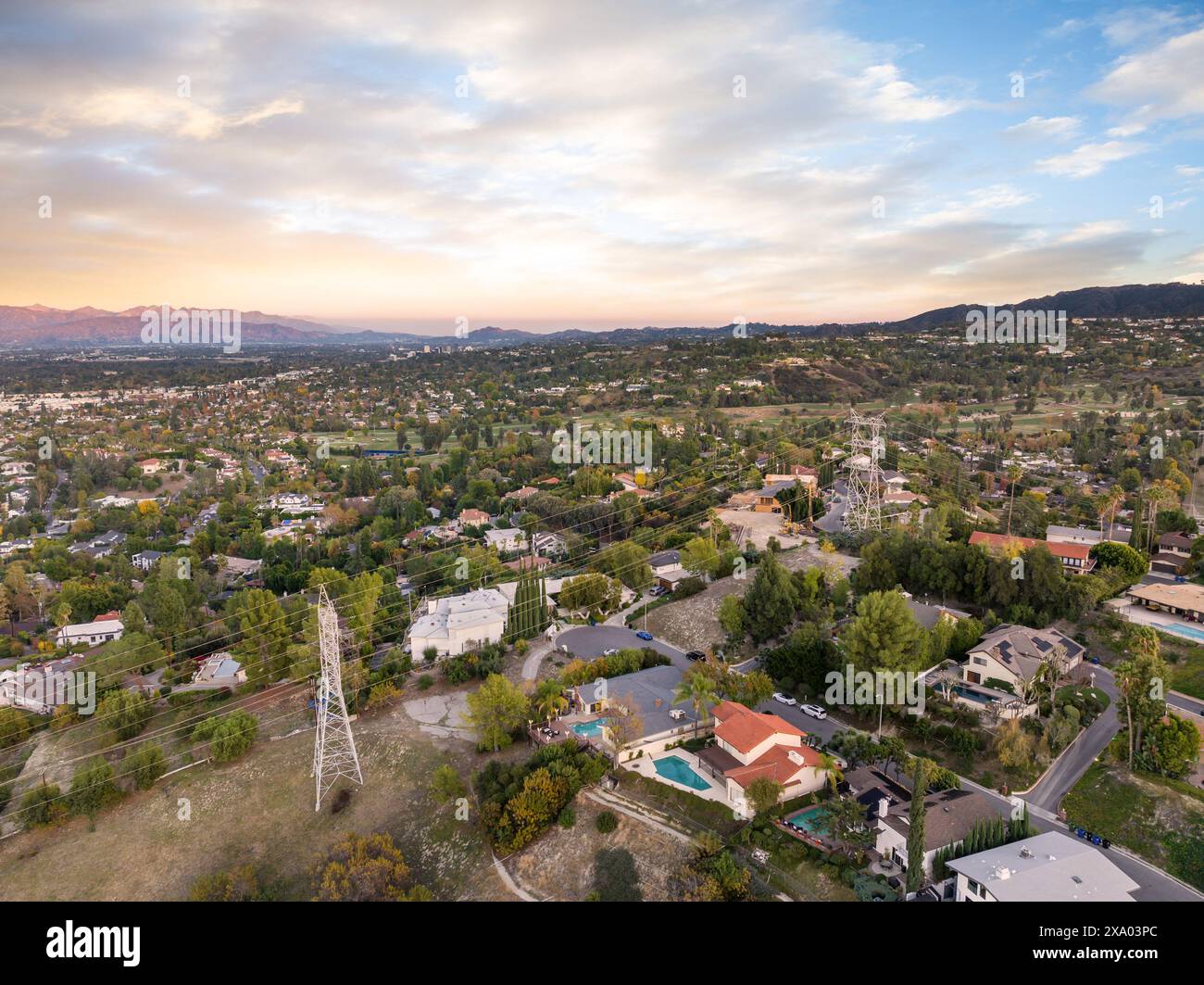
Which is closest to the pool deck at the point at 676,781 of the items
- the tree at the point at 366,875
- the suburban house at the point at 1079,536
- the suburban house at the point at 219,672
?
the tree at the point at 366,875

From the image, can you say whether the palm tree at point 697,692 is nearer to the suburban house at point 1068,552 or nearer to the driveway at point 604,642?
the driveway at point 604,642

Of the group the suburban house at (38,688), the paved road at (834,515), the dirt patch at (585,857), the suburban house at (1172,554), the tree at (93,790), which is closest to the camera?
the dirt patch at (585,857)

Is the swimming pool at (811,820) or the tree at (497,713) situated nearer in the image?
the swimming pool at (811,820)

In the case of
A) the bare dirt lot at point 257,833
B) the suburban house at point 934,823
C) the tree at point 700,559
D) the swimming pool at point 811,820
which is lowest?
the bare dirt lot at point 257,833

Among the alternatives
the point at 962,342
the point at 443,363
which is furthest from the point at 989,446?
the point at 443,363

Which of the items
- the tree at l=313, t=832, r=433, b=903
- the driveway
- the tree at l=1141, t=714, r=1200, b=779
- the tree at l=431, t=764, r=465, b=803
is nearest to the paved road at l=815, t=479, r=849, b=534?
the driveway

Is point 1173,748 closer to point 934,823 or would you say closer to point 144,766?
point 934,823

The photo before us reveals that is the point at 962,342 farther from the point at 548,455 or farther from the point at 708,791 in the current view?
the point at 708,791

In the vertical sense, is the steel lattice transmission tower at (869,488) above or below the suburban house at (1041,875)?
above

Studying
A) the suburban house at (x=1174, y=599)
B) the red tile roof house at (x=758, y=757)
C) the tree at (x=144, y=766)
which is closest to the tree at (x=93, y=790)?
the tree at (x=144, y=766)

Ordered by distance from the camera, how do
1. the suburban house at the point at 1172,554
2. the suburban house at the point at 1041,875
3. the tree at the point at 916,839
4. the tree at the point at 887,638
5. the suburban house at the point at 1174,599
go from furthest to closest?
1. the suburban house at the point at 1172,554
2. the suburban house at the point at 1174,599
3. the tree at the point at 887,638
4. the tree at the point at 916,839
5. the suburban house at the point at 1041,875
